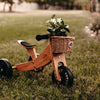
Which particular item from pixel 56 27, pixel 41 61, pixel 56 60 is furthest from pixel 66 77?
pixel 56 27

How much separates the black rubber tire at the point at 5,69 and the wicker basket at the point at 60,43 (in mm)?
956

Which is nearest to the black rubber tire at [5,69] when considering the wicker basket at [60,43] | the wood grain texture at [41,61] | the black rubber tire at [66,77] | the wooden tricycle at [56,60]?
the wooden tricycle at [56,60]

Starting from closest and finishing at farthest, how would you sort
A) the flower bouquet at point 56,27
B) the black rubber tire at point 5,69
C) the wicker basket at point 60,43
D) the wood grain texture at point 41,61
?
1. the wicker basket at point 60,43
2. the flower bouquet at point 56,27
3. the wood grain texture at point 41,61
4. the black rubber tire at point 5,69

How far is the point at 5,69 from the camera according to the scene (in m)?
3.38

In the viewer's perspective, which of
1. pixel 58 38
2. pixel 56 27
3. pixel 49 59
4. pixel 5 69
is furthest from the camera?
pixel 5 69

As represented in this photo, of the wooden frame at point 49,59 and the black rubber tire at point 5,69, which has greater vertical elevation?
the wooden frame at point 49,59

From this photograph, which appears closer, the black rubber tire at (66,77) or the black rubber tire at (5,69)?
the black rubber tire at (66,77)

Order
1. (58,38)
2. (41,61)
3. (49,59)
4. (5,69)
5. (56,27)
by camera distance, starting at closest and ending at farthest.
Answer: (58,38) < (56,27) < (49,59) < (41,61) < (5,69)

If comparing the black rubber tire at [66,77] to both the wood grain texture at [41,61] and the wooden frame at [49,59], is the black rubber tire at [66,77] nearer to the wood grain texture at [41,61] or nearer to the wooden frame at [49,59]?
the wooden frame at [49,59]

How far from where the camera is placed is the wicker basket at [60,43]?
276cm

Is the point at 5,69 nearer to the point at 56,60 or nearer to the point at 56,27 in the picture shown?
the point at 56,60

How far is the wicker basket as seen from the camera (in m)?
2.76

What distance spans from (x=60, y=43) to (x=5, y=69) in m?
1.19

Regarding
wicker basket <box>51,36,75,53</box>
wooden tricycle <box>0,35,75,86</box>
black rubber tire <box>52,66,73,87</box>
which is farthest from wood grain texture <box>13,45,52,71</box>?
black rubber tire <box>52,66,73,87</box>
